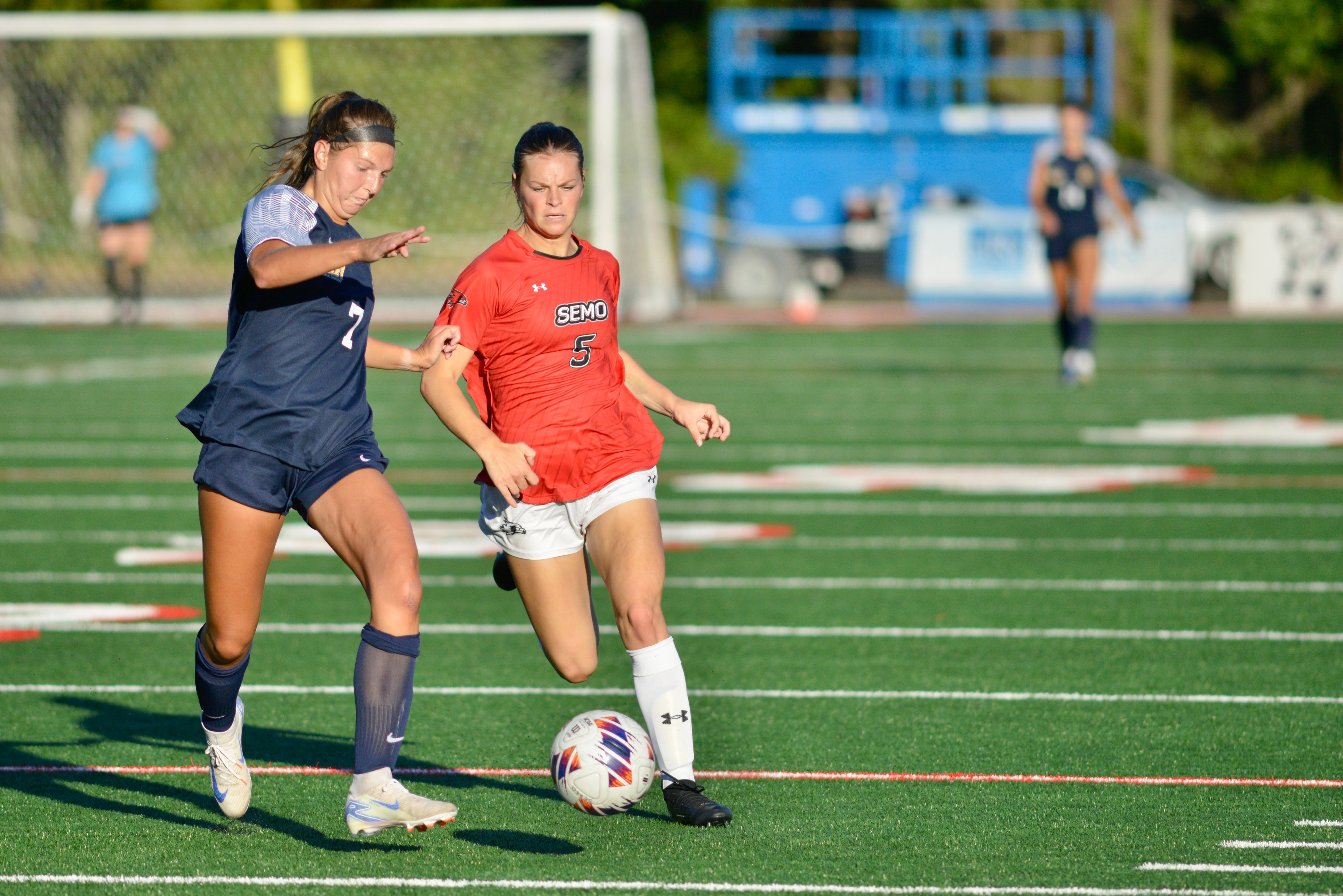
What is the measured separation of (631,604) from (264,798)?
1241 millimetres

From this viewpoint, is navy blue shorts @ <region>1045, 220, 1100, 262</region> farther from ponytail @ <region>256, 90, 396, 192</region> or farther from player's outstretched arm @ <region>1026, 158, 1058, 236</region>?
ponytail @ <region>256, 90, 396, 192</region>

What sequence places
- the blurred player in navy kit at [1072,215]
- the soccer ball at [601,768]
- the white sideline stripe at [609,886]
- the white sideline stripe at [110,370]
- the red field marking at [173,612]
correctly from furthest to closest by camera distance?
the white sideline stripe at [110,370] → the blurred player in navy kit at [1072,215] → the red field marking at [173,612] → the soccer ball at [601,768] → the white sideline stripe at [609,886]

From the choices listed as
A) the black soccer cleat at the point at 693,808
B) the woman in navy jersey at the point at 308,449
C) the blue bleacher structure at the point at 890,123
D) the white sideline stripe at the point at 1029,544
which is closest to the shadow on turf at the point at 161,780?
the woman in navy jersey at the point at 308,449

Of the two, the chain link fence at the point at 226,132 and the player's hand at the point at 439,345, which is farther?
the chain link fence at the point at 226,132

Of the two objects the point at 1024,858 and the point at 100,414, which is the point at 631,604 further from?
the point at 100,414

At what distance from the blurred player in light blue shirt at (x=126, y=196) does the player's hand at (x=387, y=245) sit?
19.5 metres

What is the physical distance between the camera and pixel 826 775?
17.5 ft

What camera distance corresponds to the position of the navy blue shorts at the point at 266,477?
4.70 m

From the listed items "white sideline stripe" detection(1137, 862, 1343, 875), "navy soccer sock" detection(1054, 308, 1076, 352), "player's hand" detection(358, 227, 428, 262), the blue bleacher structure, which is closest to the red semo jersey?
"player's hand" detection(358, 227, 428, 262)

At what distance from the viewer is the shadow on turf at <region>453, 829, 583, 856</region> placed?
4641 mm

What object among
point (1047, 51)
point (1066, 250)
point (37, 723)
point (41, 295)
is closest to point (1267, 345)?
point (1066, 250)

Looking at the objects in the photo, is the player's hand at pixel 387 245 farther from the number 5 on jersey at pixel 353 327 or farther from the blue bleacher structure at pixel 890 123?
the blue bleacher structure at pixel 890 123

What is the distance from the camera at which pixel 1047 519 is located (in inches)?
408

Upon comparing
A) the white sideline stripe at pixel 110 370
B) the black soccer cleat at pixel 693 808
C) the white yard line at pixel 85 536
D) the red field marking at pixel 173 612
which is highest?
the black soccer cleat at pixel 693 808
